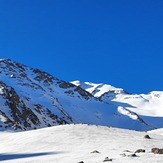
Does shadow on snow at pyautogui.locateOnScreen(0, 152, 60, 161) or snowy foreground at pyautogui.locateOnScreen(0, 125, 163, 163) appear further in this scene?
shadow on snow at pyautogui.locateOnScreen(0, 152, 60, 161)

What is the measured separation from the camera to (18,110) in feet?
383

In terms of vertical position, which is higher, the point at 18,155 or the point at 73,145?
the point at 73,145

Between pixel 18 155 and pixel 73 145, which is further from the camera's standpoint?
pixel 73 145

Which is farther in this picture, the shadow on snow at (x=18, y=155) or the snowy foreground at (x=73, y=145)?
the shadow on snow at (x=18, y=155)

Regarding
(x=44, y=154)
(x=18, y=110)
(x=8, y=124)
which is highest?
(x=18, y=110)

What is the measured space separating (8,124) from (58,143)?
2318 inches

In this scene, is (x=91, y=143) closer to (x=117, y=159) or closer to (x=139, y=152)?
(x=139, y=152)

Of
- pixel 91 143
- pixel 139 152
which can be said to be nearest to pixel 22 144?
pixel 91 143

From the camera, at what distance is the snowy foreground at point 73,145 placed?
2541cm

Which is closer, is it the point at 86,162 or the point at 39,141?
the point at 86,162

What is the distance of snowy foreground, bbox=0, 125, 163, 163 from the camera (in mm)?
25409

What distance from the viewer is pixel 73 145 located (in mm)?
33781

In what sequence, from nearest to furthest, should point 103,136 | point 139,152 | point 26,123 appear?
point 139,152 → point 103,136 → point 26,123

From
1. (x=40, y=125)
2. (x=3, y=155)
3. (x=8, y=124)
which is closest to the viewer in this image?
(x=3, y=155)
